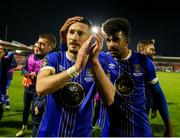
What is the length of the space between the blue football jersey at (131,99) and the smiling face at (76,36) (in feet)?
4.17

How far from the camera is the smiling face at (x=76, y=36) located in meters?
3.75

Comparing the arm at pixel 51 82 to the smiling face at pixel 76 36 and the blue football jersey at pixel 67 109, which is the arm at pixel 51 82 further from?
the smiling face at pixel 76 36

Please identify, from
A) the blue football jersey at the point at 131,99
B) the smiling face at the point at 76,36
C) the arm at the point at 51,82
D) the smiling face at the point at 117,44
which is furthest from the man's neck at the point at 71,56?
the blue football jersey at the point at 131,99

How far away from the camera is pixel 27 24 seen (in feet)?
378

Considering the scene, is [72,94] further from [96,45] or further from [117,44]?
[117,44]

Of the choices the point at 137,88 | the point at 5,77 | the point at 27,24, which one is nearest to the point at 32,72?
the point at 5,77

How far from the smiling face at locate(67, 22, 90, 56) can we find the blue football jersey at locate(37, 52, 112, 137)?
21 centimetres

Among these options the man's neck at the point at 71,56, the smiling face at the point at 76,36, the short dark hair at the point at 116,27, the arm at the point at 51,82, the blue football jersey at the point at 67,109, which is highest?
the short dark hair at the point at 116,27

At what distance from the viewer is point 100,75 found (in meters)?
3.42

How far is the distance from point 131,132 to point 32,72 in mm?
4926

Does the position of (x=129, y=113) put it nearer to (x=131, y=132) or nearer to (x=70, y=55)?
(x=131, y=132)

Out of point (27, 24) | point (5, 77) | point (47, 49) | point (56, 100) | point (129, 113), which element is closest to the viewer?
point (56, 100)

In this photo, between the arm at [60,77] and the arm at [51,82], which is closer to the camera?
the arm at [60,77]

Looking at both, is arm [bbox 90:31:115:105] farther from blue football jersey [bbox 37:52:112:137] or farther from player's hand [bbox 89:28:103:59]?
blue football jersey [bbox 37:52:112:137]
